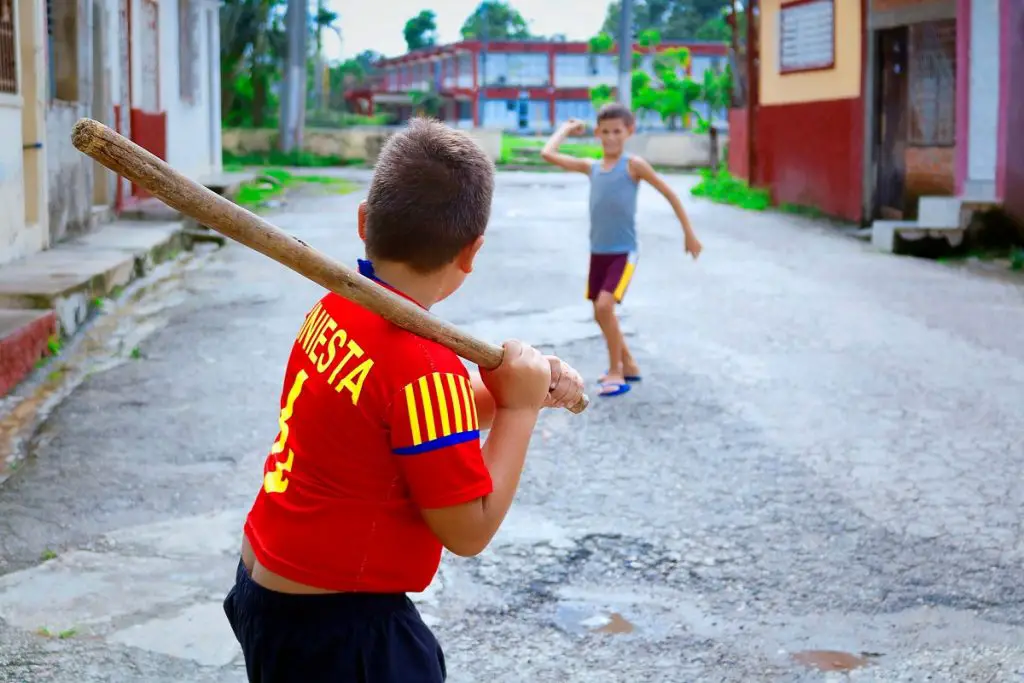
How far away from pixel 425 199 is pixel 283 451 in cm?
45

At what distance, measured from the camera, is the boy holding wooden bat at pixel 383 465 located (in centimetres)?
191

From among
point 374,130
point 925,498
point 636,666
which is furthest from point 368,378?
point 374,130

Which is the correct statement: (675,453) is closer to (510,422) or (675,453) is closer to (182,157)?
(510,422)

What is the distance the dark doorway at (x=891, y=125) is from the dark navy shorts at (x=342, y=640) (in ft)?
49.7

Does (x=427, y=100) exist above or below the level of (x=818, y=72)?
above

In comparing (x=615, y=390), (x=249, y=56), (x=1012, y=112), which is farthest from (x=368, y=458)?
(x=249, y=56)

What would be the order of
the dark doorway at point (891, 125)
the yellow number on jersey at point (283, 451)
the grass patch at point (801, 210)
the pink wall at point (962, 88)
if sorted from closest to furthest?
the yellow number on jersey at point (283, 451) < the pink wall at point (962, 88) < the dark doorway at point (891, 125) < the grass patch at point (801, 210)

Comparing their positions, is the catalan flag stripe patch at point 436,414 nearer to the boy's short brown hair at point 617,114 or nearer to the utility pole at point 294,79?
the boy's short brown hair at point 617,114

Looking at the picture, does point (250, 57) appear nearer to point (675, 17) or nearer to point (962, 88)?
point (962, 88)

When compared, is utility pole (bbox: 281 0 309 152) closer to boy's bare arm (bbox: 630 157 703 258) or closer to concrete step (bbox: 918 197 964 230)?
concrete step (bbox: 918 197 964 230)

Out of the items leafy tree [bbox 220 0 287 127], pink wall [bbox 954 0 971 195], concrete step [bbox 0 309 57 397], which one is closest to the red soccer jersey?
concrete step [bbox 0 309 57 397]

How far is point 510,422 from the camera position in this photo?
2.07m

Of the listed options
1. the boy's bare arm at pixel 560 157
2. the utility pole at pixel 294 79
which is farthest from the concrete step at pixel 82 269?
the utility pole at pixel 294 79

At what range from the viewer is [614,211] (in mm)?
6980
